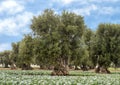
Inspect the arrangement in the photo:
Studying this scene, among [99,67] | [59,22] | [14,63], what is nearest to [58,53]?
[59,22]

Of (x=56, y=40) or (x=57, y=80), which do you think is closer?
(x=57, y=80)

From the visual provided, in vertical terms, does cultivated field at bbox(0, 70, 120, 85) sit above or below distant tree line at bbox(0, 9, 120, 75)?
below

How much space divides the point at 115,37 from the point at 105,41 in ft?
7.20

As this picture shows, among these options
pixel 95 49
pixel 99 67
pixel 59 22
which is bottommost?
pixel 99 67

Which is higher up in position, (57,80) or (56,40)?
(56,40)

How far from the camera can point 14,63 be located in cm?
10506

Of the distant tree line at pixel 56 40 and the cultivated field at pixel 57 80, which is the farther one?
the distant tree line at pixel 56 40

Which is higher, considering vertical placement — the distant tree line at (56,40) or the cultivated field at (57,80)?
the distant tree line at (56,40)

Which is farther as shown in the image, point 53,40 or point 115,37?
point 115,37

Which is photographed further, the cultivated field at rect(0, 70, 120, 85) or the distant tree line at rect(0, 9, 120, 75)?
the distant tree line at rect(0, 9, 120, 75)

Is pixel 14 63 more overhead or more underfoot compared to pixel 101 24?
more underfoot

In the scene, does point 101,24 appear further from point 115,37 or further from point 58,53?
point 58,53

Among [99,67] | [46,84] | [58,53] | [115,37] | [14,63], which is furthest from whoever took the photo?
[14,63]

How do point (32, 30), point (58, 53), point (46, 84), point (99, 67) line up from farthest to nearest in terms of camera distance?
point (99, 67) < point (32, 30) < point (58, 53) < point (46, 84)
